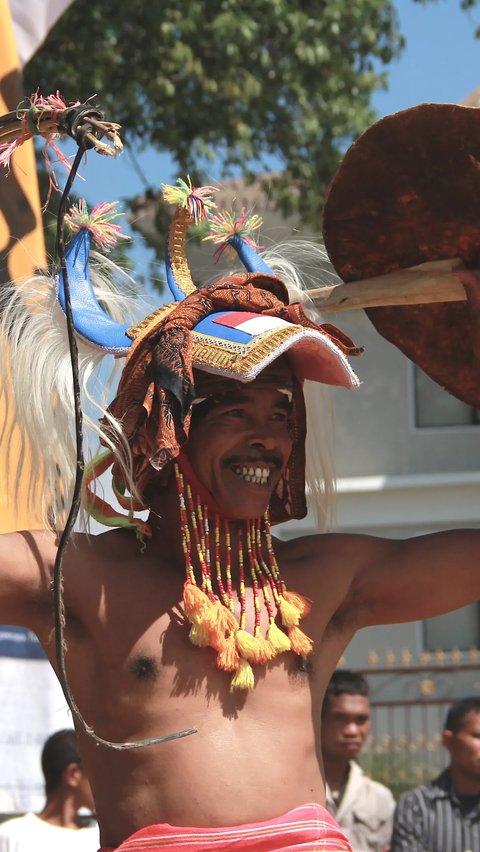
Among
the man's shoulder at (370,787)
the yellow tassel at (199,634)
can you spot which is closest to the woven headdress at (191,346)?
the yellow tassel at (199,634)

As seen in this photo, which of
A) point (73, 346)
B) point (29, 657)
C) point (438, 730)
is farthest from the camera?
point (438, 730)

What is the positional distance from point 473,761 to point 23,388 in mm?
3540

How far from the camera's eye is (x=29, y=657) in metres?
5.12

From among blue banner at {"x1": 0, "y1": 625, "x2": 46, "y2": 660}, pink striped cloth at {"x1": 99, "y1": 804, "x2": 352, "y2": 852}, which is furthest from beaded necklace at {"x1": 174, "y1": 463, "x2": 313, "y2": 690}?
blue banner at {"x1": 0, "y1": 625, "x2": 46, "y2": 660}

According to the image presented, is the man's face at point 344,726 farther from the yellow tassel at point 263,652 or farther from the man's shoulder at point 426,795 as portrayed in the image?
the yellow tassel at point 263,652

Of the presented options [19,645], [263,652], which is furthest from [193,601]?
[19,645]

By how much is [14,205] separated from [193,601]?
6.14ft

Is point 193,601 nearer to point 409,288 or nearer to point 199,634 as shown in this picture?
point 199,634

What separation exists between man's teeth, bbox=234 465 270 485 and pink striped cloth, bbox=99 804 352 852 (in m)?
0.74

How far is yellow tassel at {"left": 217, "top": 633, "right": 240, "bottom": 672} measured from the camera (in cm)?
311

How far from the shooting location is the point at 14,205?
14.8ft

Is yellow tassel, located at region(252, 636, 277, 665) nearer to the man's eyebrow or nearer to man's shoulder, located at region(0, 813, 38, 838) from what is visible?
the man's eyebrow

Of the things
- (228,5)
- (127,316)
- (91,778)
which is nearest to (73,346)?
(127,316)

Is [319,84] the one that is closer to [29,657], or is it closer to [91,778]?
[29,657]
